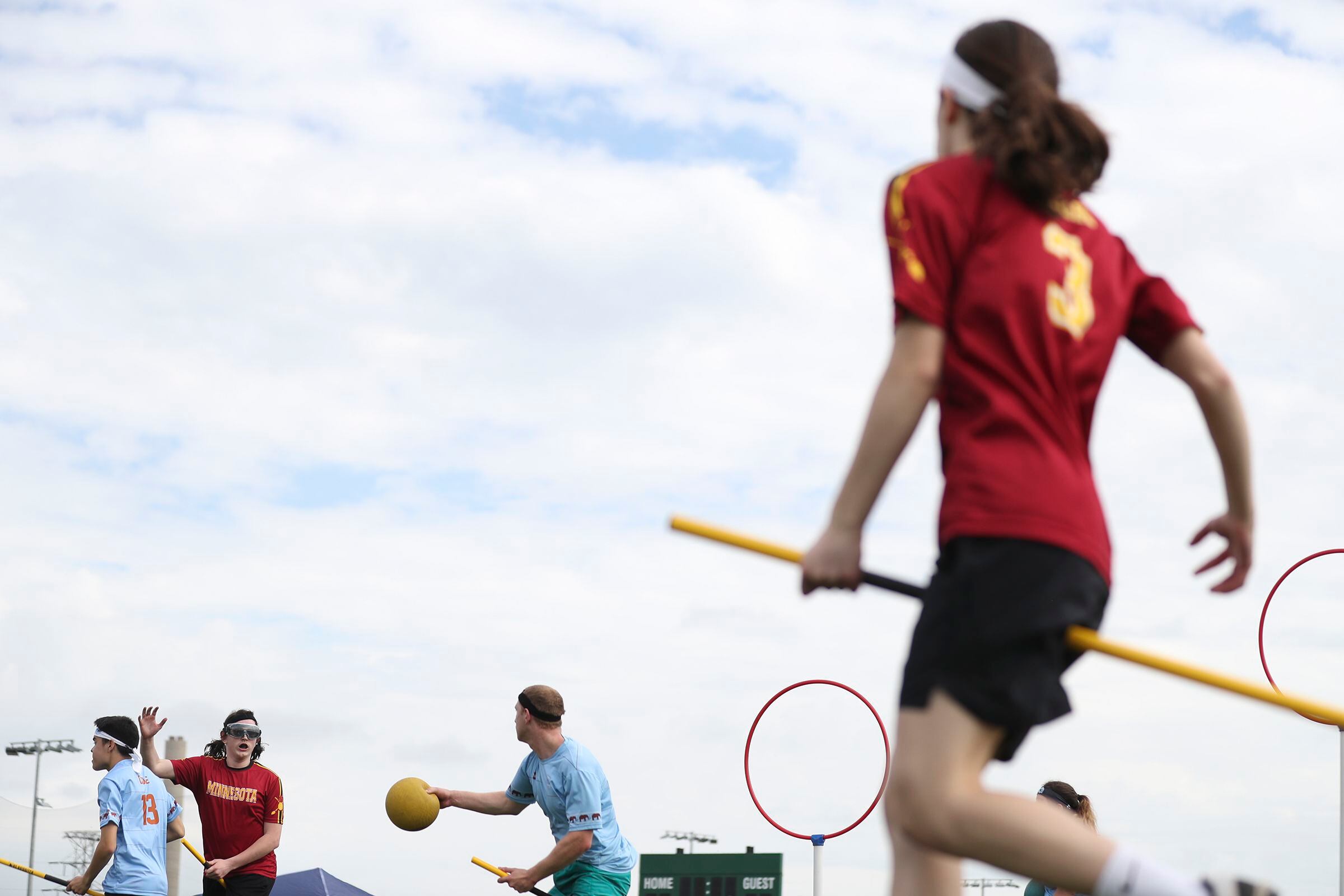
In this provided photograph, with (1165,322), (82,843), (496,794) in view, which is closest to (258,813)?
(496,794)

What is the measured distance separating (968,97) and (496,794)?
6.66 meters

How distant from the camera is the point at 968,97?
10.1ft

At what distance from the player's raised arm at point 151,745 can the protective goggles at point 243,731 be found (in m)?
0.54

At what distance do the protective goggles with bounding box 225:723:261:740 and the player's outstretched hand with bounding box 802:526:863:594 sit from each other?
8752 mm

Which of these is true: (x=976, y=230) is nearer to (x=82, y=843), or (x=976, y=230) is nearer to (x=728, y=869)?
(x=728, y=869)

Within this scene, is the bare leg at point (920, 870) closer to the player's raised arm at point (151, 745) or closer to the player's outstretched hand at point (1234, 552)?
the player's outstretched hand at point (1234, 552)

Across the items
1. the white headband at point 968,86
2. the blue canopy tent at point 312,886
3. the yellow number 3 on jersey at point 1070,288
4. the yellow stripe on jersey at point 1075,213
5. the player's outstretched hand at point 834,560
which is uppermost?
the white headband at point 968,86

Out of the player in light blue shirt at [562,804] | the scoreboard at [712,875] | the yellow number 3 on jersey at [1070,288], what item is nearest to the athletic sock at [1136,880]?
the yellow number 3 on jersey at [1070,288]

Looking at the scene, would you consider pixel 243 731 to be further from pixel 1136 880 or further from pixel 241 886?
pixel 1136 880

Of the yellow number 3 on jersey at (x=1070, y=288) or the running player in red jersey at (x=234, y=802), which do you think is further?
the running player in red jersey at (x=234, y=802)

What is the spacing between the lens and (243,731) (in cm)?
1082

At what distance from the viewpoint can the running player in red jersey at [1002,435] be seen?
8.64 feet

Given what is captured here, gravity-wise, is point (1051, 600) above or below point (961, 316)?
below

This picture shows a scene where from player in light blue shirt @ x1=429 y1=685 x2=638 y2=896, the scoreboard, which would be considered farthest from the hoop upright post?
the scoreboard
